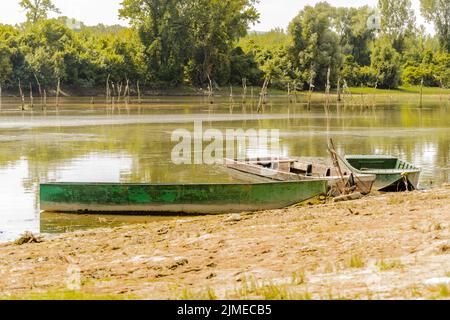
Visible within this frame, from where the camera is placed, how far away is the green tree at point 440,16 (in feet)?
408

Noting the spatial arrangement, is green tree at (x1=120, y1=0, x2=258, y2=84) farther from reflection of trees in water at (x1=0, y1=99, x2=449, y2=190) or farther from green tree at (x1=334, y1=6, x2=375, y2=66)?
reflection of trees in water at (x1=0, y1=99, x2=449, y2=190)

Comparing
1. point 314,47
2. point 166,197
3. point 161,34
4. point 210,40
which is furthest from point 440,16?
point 166,197

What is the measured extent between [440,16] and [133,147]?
339ft

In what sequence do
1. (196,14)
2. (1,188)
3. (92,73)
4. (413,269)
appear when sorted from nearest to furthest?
(413,269) < (1,188) < (92,73) < (196,14)

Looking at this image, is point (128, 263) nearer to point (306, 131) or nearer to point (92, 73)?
point (306, 131)

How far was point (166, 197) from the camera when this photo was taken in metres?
16.9

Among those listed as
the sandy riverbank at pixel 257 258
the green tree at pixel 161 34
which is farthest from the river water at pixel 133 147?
the green tree at pixel 161 34

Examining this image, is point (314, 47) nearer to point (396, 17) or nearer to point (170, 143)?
point (396, 17)

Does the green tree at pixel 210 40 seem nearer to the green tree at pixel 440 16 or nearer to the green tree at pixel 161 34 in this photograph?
the green tree at pixel 161 34

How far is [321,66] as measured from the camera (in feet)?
324

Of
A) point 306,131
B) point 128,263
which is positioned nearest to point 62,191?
point 128,263

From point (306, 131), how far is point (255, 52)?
67.2m

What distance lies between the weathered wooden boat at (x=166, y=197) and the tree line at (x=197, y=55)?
64.8 meters

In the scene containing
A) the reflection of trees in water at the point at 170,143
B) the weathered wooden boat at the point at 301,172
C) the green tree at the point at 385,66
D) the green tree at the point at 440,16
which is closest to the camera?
the weathered wooden boat at the point at 301,172
